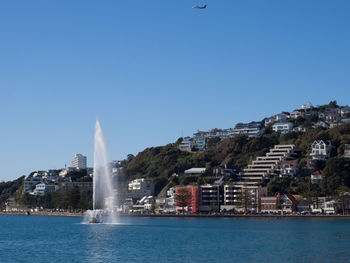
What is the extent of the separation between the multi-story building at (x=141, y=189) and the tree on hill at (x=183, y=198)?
30.1 metres

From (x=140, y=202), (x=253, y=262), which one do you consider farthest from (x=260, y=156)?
(x=253, y=262)

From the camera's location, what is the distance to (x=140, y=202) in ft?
594

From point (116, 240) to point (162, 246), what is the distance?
8082mm

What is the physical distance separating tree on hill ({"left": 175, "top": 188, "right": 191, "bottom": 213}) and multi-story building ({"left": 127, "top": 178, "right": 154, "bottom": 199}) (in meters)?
30.1

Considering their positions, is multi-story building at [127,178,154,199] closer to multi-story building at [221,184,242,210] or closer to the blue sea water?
multi-story building at [221,184,242,210]

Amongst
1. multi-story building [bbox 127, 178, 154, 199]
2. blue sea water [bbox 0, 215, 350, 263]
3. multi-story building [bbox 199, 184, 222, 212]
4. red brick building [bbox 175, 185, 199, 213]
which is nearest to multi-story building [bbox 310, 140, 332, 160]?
multi-story building [bbox 199, 184, 222, 212]

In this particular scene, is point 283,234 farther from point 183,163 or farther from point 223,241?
point 183,163

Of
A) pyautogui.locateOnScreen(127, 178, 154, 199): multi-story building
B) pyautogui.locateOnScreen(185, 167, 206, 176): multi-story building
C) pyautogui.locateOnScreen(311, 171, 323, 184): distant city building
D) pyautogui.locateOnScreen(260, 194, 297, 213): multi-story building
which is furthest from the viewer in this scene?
pyautogui.locateOnScreen(127, 178, 154, 199): multi-story building

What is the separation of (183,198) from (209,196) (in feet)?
25.3

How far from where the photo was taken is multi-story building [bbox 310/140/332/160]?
168 m

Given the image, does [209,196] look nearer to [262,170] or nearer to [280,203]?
[262,170]

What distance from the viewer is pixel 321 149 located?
17012cm

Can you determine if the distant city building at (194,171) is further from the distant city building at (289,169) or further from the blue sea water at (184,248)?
the blue sea water at (184,248)

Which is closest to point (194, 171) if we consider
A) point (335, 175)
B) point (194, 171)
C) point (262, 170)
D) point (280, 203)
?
point (194, 171)
